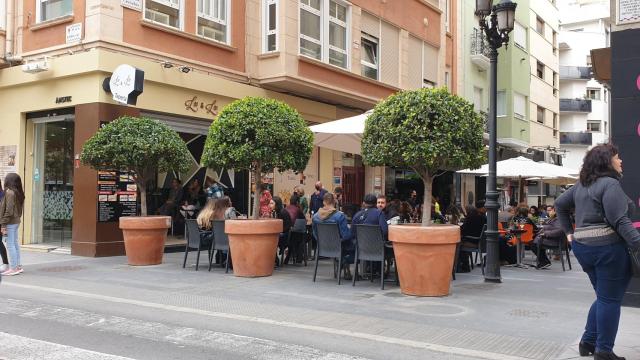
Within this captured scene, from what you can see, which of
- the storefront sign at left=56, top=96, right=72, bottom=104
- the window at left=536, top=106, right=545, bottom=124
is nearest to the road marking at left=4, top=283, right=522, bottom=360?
the storefront sign at left=56, top=96, right=72, bottom=104

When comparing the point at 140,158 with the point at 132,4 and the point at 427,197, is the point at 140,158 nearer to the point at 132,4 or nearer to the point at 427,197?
the point at 132,4

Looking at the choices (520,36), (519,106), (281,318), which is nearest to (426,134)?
(281,318)

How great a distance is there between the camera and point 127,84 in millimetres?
12344

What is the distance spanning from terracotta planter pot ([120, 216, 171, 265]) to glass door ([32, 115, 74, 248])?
131 inches

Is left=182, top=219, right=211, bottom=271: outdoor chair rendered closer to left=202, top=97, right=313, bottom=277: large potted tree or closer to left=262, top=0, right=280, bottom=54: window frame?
left=202, top=97, right=313, bottom=277: large potted tree

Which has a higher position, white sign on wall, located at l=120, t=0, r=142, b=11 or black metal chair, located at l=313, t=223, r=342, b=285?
white sign on wall, located at l=120, t=0, r=142, b=11

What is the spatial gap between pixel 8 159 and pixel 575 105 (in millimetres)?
53048

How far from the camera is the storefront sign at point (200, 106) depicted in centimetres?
1448

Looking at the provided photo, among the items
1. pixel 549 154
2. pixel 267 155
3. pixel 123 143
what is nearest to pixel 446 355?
pixel 267 155

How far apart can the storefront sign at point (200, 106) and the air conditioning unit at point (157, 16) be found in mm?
1914

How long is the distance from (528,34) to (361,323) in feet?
98.4

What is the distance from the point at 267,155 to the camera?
9.69 m

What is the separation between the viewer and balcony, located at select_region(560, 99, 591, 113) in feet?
184

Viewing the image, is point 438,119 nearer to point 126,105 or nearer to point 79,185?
point 126,105
